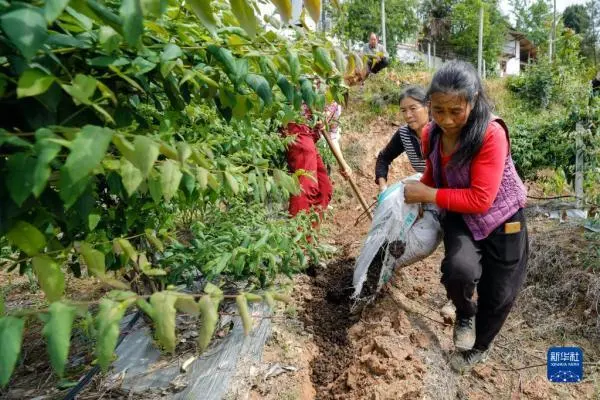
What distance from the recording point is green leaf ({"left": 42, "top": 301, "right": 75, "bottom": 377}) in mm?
545

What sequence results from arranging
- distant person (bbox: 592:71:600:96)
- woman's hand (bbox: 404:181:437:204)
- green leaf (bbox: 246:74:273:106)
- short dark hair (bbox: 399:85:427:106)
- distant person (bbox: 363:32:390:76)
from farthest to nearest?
1. distant person (bbox: 592:71:600:96)
2. short dark hair (bbox: 399:85:427:106)
3. woman's hand (bbox: 404:181:437:204)
4. distant person (bbox: 363:32:390:76)
5. green leaf (bbox: 246:74:273:106)

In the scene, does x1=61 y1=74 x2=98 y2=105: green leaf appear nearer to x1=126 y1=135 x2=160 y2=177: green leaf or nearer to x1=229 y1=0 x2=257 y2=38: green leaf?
x1=126 y1=135 x2=160 y2=177: green leaf

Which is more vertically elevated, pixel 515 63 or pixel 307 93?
pixel 515 63

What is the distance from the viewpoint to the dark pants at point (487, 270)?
2.12m

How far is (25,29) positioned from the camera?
0.55 meters

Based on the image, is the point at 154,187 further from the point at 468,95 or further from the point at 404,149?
the point at 404,149

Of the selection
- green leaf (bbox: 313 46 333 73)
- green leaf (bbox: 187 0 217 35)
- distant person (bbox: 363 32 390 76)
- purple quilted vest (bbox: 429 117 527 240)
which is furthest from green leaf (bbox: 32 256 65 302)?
purple quilted vest (bbox: 429 117 527 240)

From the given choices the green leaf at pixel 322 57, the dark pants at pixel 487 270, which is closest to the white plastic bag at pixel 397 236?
the dark pants at pixel 487 270

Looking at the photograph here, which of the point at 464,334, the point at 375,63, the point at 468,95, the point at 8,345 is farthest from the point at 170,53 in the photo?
the point at 464,334

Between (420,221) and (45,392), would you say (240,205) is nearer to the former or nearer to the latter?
(420,221)

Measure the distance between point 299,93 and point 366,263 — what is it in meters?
1.62

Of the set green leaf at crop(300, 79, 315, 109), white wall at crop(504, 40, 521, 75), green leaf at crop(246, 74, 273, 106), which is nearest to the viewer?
green leaf at crop(246, 74, 273, 106)

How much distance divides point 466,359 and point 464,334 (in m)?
0.14

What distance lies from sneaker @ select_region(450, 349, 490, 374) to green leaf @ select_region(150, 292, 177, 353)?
205 cm
